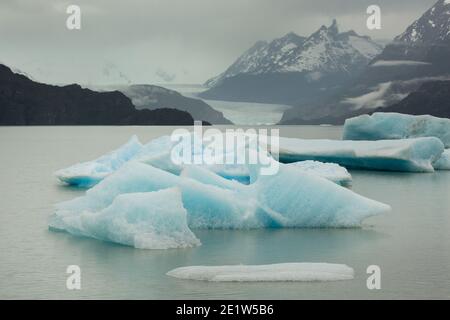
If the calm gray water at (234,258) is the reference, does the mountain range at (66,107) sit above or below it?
above

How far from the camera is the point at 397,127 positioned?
30.3 meters

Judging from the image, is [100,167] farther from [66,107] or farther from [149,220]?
[66,107]

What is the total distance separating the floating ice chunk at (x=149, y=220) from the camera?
990 cm

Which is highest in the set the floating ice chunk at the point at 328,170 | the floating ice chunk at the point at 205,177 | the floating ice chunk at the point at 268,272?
the floating ice chunk at the point at 328,170

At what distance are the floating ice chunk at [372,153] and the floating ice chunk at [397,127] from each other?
4279 millimetres

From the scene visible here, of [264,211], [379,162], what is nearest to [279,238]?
[264,211]

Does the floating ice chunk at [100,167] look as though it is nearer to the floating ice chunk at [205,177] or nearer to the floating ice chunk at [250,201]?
the floating ice chunk at [205,177]

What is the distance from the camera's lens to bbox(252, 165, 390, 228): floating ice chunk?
11.6m

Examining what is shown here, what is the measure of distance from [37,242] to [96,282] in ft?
9.05

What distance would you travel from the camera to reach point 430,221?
44.7ft

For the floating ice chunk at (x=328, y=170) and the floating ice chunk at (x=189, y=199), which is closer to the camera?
the floating ice chunk at (x=189, y=199)

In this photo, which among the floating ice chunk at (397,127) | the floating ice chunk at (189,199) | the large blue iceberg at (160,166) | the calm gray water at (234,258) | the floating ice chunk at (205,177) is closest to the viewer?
the calm gray water at (234,258)

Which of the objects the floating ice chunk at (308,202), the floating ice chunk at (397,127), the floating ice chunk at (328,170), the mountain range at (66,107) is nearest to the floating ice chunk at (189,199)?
the floating ice chunk at (308,202)

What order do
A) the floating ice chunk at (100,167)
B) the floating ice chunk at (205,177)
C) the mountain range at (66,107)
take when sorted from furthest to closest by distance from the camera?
1. the mountain range at (66,107)
2. the floating ice chunk at (100,167)
3. the floating ice chunk at (205,177)
